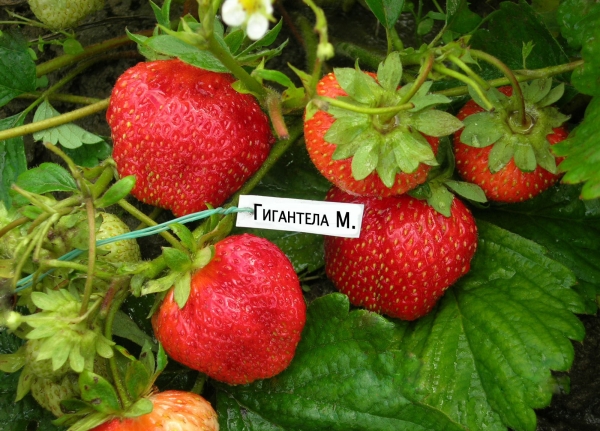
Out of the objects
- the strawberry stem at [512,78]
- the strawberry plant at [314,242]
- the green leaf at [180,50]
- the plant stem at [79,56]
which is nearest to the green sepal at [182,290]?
the strawberry plant at [314,242]

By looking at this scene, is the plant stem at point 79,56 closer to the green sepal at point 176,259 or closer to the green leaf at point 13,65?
the green leaf at point 13,65

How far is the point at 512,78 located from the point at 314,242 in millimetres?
536

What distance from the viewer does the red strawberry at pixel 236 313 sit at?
100cm

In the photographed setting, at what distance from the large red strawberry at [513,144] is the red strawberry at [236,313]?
366 mm

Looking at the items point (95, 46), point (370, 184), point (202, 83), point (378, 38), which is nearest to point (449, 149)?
point (370, 184)

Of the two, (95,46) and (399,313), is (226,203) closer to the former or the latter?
(399,313)

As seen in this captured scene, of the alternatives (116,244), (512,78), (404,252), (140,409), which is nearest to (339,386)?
(404,252)

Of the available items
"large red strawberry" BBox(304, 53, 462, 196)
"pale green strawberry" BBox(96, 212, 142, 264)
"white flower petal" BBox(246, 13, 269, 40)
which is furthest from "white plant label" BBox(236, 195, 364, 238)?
"white flower petal" BBox(246, 13, 269, 40)

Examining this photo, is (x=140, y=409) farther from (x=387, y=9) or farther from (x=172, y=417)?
(x=387, y=9)

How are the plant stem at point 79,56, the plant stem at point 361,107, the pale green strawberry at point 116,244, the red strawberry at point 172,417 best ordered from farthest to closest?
the plant stem at point 79,56
the pale green strawberry at point 116,244
the red strawberry at point 172,417
the plant stem at point 361,107

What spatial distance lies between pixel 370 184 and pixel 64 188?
1.53 ft

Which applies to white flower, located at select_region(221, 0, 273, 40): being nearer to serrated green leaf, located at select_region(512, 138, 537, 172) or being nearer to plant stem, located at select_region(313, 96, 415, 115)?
plant stem, located at select_region(313, 96, 415, 115)

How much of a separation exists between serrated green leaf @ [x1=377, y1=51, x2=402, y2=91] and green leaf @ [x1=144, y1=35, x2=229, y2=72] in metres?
0.26

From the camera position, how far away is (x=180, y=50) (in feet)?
3.36
